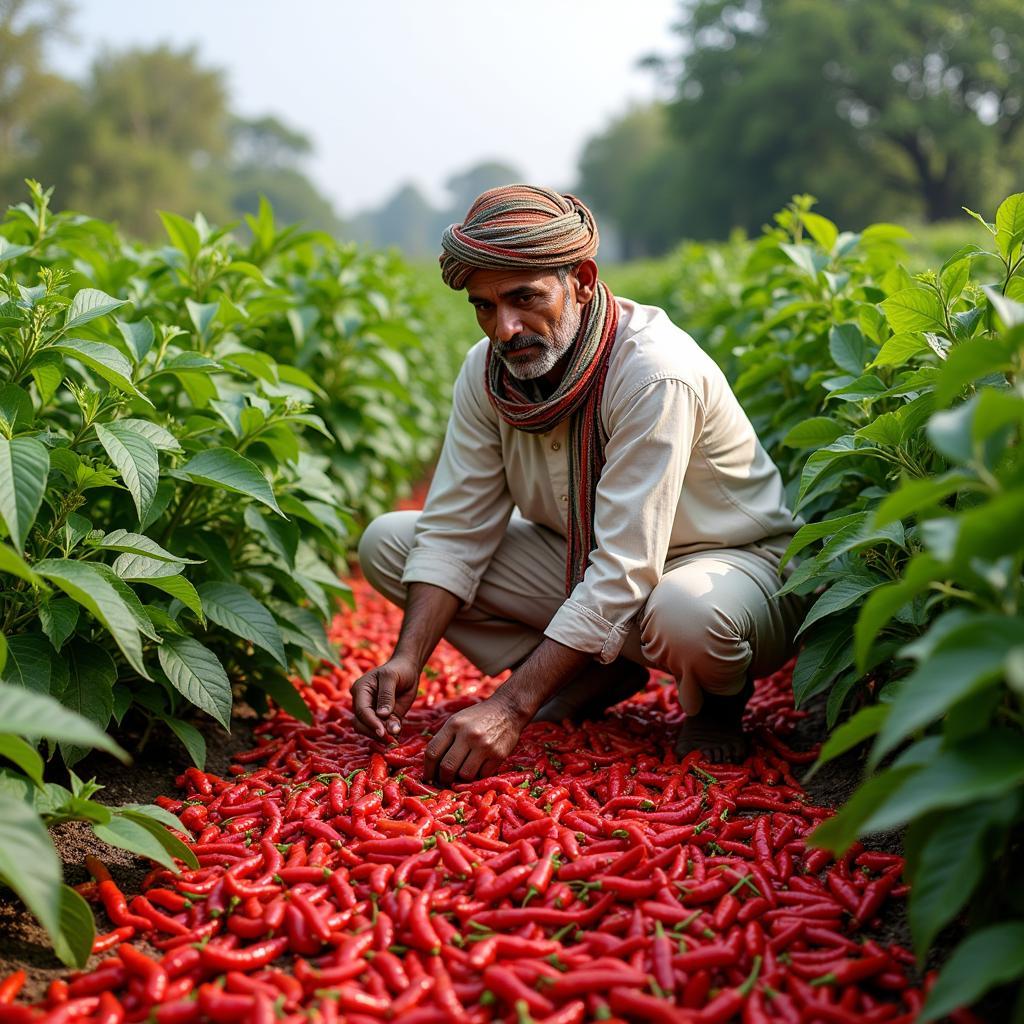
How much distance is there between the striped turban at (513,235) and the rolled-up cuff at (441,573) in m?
1.01

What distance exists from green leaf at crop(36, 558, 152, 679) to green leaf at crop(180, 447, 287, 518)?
0.69 meters

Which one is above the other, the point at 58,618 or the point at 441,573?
the point at 441,573

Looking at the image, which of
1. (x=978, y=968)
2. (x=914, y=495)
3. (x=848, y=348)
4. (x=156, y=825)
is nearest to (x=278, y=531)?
(x=156, y=825)

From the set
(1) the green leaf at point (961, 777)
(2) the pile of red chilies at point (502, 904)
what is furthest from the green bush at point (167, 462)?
(1) the green leaf at point (961, 777)

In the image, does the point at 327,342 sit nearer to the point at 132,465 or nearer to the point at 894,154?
the point at 132,465

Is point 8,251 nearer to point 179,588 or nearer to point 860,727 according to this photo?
point 179,588

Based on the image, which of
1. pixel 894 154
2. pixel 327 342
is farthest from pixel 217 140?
pixel 327 342

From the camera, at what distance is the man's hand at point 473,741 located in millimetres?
3154

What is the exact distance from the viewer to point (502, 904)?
253 centimetres

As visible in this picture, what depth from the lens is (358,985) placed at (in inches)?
87.7

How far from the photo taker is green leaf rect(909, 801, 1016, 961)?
5.92ft

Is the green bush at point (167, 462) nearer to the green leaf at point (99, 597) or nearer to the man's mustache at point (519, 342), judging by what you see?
the green leaf at point (99, 597)

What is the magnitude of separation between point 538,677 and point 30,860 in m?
1.71

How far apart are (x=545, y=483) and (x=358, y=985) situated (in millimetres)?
2015
